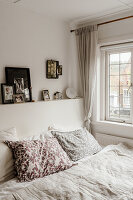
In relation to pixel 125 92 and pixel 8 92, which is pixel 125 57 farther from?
pixel 8 92

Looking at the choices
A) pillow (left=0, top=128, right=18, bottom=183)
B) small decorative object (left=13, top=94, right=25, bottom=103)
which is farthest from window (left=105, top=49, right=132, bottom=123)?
pillow (left=0, top=128, right=18, bottom=183)

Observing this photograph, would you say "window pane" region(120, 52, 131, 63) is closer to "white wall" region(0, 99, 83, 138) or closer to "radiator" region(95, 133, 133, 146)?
"white wall" region(0, 99, 83, 138)

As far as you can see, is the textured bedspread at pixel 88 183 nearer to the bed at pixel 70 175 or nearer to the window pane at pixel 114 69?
the bed at pixel 70 175

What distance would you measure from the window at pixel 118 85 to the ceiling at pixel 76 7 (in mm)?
615

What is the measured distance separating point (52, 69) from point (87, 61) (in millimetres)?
577

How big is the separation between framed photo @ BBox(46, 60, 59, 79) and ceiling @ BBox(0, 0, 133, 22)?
0.69 metres

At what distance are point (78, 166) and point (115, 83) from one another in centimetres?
162

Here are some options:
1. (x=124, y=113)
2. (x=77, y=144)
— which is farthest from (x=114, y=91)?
(x=77, y=144)

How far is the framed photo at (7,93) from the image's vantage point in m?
2.67

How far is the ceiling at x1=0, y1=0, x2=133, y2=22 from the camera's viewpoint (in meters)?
2.71

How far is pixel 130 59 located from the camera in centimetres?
A: 322

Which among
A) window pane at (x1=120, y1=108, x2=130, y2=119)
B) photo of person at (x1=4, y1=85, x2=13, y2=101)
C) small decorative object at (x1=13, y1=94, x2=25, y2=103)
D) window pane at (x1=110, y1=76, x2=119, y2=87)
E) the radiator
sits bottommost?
the radiator

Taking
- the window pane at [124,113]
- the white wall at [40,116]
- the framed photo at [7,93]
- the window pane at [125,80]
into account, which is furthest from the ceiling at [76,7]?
the window pane at [124,113]

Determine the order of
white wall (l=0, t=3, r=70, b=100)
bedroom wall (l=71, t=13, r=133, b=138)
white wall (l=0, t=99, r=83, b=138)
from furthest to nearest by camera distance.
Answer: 1. bedroom wall (l=71, t=13, r=133, b=138)
2. white wall (l=0, t=3, r=70, b=100)
3. white wall (l=0, t=99, r=83, b=138)
